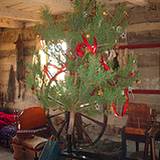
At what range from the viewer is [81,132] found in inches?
124

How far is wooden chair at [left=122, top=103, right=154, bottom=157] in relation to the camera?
3715 millimetres

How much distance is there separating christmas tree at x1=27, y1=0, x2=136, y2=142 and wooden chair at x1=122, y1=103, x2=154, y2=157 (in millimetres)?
1578

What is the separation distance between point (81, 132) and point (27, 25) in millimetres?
3467

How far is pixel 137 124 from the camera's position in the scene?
3.88 m

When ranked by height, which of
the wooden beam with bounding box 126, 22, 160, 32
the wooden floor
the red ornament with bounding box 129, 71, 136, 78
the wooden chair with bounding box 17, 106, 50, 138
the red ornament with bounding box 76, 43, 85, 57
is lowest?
the wooden floor

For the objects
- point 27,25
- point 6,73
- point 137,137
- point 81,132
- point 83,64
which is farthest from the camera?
point 6,73

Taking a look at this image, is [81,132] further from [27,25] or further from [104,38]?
[27,25]

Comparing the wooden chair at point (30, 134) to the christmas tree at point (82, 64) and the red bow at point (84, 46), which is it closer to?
the christmas tree at point (82, 64)

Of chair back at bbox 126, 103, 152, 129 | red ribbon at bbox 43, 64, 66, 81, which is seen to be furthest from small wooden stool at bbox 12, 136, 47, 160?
red ribbon at bbox 43, 64, 66, 81

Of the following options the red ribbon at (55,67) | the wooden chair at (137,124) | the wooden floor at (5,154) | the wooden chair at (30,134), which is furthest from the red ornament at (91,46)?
the wooden floor at (5,154)

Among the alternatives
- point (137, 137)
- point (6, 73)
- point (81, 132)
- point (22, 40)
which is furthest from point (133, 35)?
point (6, 73)

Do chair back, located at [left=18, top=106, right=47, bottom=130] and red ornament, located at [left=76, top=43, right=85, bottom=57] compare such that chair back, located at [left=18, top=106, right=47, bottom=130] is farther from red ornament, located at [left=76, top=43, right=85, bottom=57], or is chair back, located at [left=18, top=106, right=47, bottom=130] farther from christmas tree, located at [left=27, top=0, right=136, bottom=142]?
red ornament, located at [left=76, top=43, right=85, bottom=57]

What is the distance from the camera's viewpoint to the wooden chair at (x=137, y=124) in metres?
3.71

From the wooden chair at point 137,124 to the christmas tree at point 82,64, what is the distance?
1.58 metres
